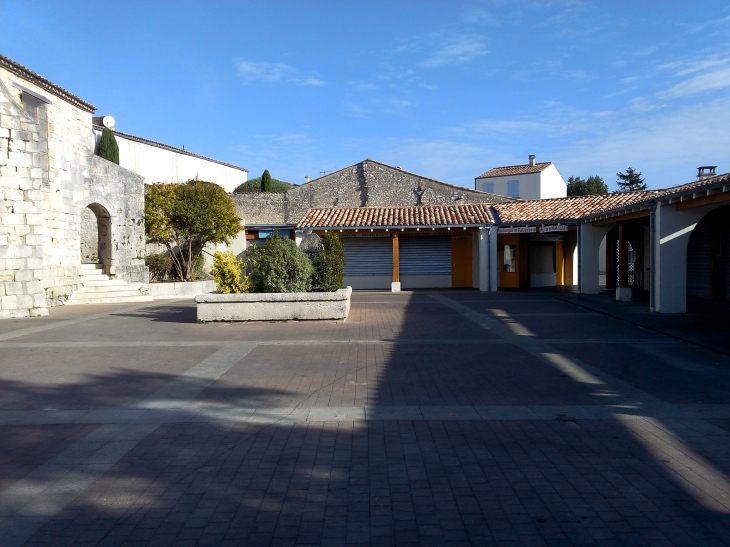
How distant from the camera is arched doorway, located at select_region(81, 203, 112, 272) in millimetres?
22391

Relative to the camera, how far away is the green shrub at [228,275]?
14.9 meters

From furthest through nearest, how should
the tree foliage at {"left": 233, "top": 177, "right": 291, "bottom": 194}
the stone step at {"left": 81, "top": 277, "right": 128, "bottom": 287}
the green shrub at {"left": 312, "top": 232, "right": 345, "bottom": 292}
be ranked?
the tree foliage at {"left": 233, "top": 177, "right": 291, "bottom": 194}
the stone step at {"left": 81, "top": 277, "right": 128, "bottom": 287}
the green shrub at {"left": 312, "top": 232, "right": 345, "bottom": 292}

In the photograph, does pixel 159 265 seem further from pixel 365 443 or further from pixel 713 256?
pixel 365 443

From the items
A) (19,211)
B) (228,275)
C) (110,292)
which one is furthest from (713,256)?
(19,211)

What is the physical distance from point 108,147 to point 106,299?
12.1 meters

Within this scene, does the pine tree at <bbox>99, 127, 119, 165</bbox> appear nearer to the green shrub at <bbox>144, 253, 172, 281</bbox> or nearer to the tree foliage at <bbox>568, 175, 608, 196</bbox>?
the green shrub at <bbox>144, 253, 172, 281</bbox>

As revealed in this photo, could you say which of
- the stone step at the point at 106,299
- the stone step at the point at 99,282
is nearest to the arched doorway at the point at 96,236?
the stone step at the point at 99,282

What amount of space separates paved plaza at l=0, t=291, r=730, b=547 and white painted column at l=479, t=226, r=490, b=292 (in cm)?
1452

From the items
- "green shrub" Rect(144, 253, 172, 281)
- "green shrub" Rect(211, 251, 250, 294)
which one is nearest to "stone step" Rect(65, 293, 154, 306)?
"green shrub" Rect(144, 253, 172, 281)

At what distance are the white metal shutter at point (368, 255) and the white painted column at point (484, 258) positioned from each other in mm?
4385

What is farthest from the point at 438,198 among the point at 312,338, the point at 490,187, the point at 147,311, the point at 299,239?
the point at 490,187

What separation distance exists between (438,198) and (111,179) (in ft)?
51.9

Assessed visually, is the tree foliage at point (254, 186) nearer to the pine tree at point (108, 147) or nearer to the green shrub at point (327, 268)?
the pine tree at point (108, 147)

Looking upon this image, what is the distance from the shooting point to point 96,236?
25.0m
